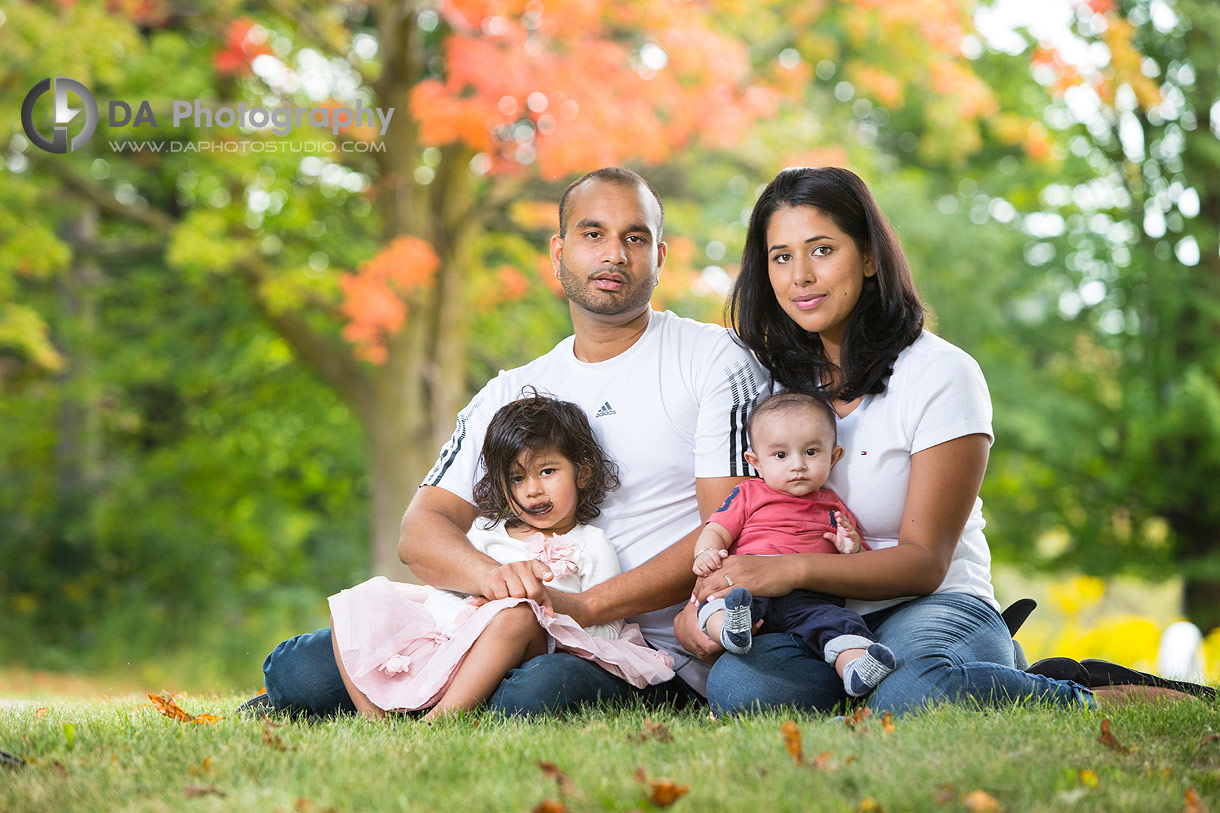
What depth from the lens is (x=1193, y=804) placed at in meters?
2.07

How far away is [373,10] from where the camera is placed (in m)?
8.99

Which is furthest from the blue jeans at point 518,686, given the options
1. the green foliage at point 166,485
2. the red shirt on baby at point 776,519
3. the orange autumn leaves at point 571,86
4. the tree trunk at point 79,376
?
the tree trunk at point 79,376

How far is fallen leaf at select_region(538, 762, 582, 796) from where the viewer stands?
85.9 inches

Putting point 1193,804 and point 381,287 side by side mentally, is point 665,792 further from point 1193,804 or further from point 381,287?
point 381,287

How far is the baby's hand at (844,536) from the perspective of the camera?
3.10 meters

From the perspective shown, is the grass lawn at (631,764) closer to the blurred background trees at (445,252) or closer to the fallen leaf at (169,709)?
the fallen leaf at (169,709)

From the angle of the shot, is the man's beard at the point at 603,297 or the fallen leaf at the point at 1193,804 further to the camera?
the man's beard at the point at 603,297

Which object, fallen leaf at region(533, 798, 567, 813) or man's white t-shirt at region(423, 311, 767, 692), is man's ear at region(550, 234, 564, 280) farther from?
fallen leaf at region(533, 798, 567, 813)

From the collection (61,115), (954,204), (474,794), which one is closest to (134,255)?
(61,115)

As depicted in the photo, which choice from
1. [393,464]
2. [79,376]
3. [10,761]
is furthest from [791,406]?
[79,376]

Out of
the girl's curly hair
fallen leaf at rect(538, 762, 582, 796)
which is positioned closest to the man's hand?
the girl's curly hair

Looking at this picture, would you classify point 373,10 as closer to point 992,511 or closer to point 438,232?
point 438,232

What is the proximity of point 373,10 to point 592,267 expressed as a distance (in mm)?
6399

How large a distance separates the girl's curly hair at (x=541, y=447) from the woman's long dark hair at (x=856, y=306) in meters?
0.61
